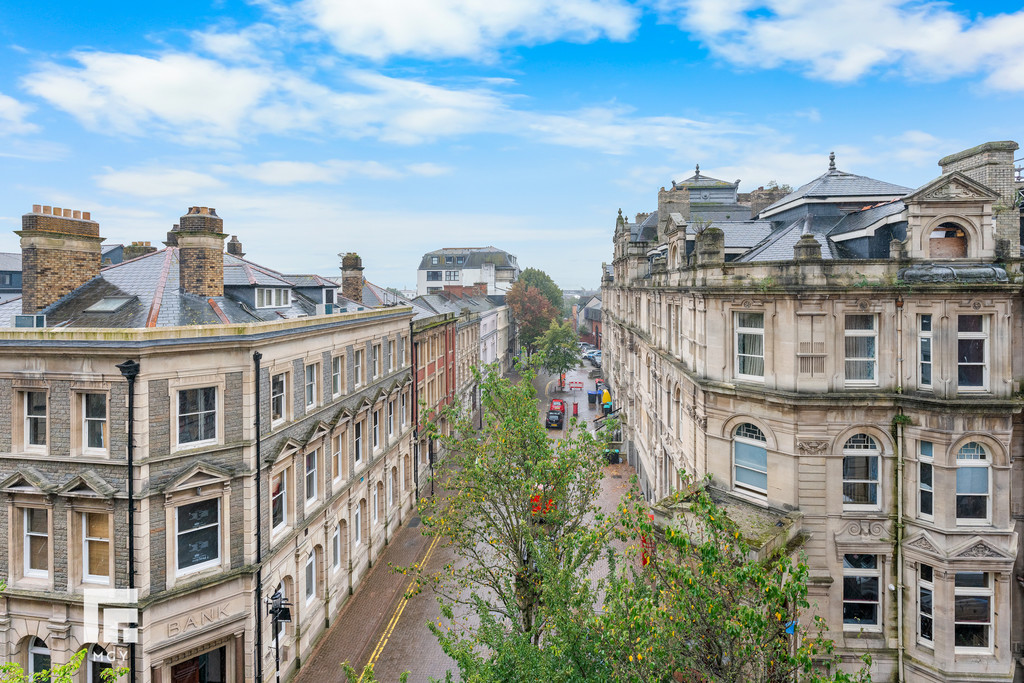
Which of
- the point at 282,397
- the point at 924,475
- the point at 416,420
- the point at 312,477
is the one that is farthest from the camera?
the point at 416,420

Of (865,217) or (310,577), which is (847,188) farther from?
(310,577)

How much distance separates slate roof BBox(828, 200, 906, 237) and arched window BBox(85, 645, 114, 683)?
27107mm

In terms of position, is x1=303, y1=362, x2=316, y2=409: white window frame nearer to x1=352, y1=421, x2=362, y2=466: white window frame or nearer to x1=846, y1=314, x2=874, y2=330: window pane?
x1=352, y1=421, x2=362, y2=466: white window frame

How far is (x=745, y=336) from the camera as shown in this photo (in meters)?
19.9

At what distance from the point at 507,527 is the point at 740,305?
1056cm

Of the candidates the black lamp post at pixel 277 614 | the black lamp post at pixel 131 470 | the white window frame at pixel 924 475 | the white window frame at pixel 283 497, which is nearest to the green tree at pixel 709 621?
the white window frame at pixel 924 475

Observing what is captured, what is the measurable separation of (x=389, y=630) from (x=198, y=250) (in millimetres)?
16795

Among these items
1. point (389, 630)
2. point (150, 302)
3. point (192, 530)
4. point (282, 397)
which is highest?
point (150, 302)

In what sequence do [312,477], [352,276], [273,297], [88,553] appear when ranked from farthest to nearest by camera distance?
[352,276], [273,297], [312,477], [88,553]

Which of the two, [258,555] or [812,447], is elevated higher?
[812,447]

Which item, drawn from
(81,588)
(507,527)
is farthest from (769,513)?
(81,588)

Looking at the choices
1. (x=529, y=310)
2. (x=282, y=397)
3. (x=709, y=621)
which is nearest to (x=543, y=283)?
(x=529, y=310)

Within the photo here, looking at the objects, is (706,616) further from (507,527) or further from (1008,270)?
(1008,270)

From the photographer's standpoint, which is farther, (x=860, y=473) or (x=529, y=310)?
(x=529, y=310)
